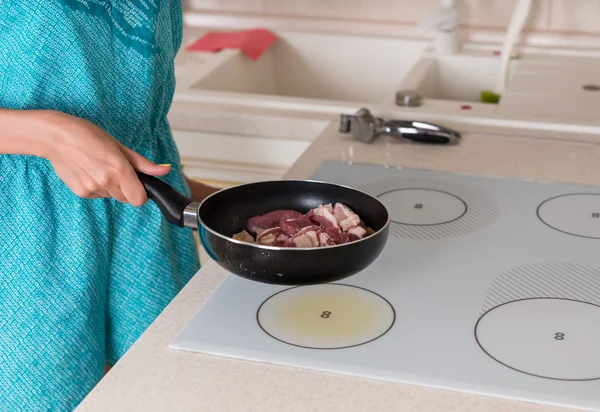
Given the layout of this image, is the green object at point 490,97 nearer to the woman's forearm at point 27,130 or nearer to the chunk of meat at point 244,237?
the chunk of meat at point 244,237

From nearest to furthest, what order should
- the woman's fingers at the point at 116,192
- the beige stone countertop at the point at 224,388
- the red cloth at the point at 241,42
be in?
the beige stone countertop at the point at 224,388
the woman's fingers at the point at 116,192
the red cloth at the point at 241,42

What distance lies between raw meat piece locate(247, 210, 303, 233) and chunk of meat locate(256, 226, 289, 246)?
0.02 meters

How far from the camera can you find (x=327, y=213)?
32.4 inches

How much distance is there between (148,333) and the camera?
76 cm

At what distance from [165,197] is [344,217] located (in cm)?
18

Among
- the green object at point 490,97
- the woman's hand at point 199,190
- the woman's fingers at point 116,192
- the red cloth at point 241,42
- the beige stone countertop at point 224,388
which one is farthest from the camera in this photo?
the red cloth at point 241,42

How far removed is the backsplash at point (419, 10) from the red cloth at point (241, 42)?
0.08 metres

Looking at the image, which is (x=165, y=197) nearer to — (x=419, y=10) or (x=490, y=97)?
(x=490, y=97)

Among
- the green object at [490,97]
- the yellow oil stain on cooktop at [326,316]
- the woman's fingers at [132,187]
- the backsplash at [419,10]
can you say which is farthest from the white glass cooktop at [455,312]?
the backsplash at [419,10]

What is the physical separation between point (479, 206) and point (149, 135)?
1.40ft

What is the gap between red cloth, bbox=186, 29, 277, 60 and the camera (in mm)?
1768

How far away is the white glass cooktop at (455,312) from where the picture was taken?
2.25 feet

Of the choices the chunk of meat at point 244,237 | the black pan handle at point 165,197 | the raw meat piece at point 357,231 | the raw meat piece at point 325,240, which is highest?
the black pan handle at point 165,197

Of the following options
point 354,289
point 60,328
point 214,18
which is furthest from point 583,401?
point 214,18
